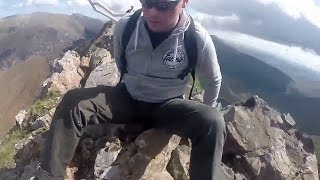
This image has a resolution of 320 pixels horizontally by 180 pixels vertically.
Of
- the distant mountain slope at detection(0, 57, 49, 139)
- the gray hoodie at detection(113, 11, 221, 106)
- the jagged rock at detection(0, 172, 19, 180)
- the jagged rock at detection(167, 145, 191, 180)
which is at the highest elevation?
the gray hoodie at detection(113, 11, 221, 106)

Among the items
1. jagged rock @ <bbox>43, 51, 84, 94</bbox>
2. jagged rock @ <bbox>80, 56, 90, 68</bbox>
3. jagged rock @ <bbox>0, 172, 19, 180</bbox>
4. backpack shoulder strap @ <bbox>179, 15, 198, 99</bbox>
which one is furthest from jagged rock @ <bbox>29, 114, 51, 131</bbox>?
jagged rock @ <bbox>80, 56, 90, 68</bbox>

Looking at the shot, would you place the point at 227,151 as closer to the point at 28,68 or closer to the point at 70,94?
the point at 70,94

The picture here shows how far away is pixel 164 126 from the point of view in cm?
955

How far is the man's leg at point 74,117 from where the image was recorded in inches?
327

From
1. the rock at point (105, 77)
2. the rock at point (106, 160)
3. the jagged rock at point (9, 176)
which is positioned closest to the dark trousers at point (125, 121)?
the rock at point (106, 160)

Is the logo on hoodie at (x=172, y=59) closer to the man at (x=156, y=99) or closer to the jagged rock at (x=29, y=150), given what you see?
the man at (x=156, y=99)

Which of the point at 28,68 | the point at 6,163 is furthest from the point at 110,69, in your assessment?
the point at 28,68

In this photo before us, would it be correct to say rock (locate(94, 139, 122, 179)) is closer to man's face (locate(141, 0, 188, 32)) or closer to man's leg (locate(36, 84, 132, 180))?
man's leg (locate(36, 84, 132, 180))

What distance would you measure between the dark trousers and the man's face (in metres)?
1.70

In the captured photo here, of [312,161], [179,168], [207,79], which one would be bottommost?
[312,161]

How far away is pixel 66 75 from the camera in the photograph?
18188mm

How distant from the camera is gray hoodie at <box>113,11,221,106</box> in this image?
906cm

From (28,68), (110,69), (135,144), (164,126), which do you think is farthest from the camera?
(28,68)

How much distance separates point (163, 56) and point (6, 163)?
236 inches
